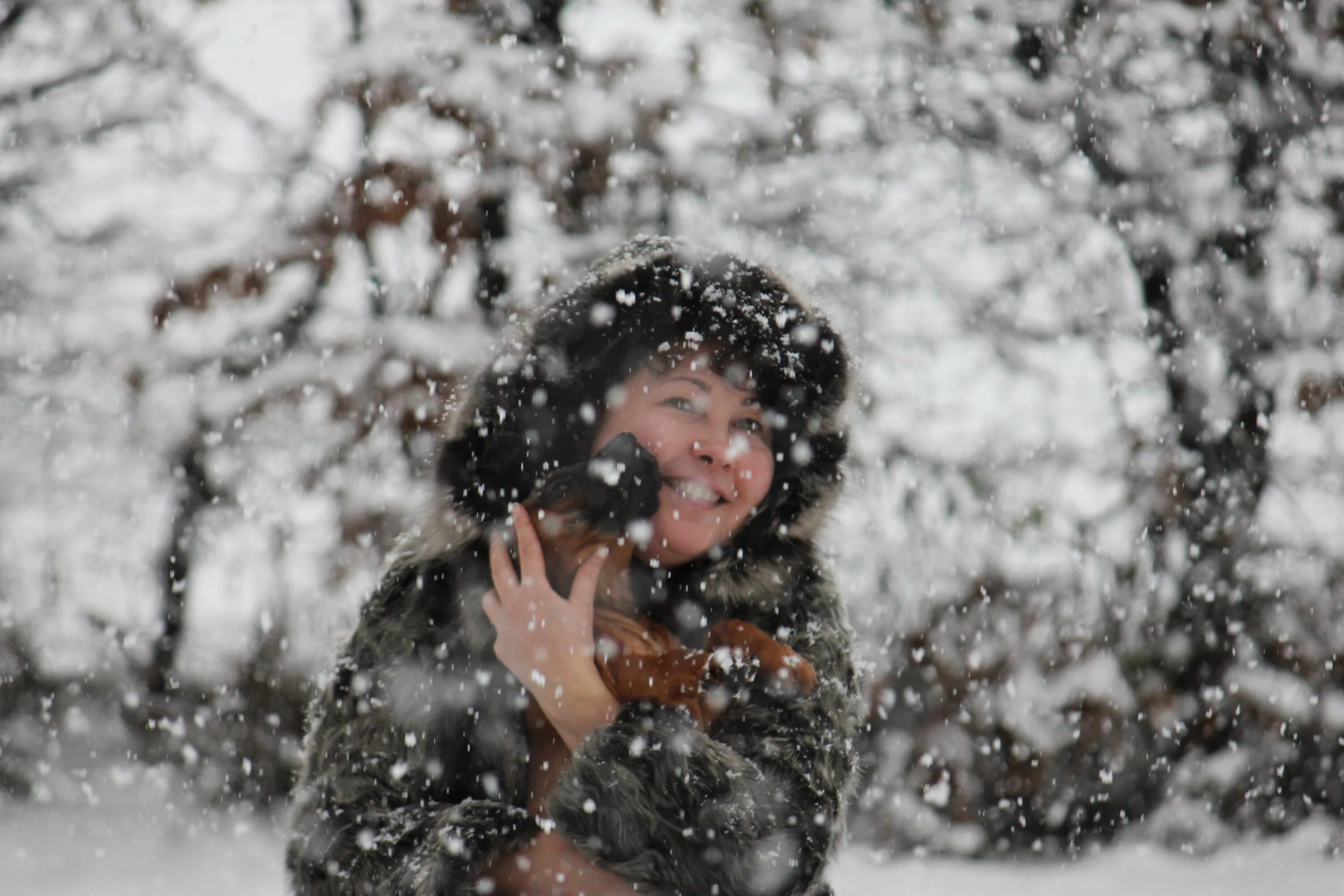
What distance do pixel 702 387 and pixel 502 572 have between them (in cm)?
54

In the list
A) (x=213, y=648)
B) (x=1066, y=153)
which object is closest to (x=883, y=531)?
(x=1066, y=153)

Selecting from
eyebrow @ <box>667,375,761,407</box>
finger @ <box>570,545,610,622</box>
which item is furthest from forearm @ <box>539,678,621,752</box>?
eyebrow @ <box>667,375,761,407</box>

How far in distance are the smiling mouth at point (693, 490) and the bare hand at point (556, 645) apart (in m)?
0.22

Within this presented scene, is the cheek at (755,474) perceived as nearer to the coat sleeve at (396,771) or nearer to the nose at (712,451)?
the nose at (712,451)

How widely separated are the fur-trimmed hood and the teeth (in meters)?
0.22

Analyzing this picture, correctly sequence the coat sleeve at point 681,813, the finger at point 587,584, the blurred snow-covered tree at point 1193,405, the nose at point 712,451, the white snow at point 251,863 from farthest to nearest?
1. the blurred snow-covered tree at point 1193,405
2. the white snow at point 251,863
3. the nose at point 712,451
4. the finger at point 587,584
5. the coat sleeve at point 681,813

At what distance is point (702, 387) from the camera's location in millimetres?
2016

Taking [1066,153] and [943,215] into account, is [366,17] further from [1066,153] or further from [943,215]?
[1066,153]

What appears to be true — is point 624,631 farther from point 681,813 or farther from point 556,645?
point 681,813

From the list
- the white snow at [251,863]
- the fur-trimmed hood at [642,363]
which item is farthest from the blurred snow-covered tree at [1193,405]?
the fur-trimmed hood at [642,363]

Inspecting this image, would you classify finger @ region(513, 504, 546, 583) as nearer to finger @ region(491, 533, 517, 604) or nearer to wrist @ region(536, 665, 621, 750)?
finger @ region(491, 533, 517, 604)

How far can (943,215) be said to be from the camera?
6.21m

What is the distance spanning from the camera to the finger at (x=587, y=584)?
5.76ft

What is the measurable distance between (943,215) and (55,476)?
210 inches
